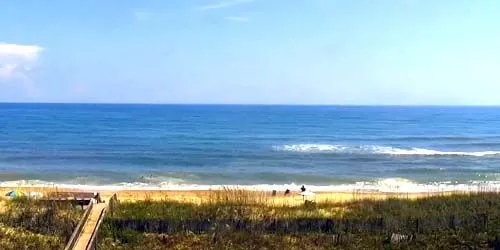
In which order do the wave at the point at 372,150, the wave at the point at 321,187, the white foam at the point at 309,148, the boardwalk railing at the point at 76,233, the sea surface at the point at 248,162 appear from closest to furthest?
the boardwalk railing at the point at 76,233 → the wave at the point at 321,187 → the sea surface at the point at 248,162 → the wave at the point at 372,150 → the white foam at the point at 309,148

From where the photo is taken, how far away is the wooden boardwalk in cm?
1349

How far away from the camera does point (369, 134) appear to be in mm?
70625

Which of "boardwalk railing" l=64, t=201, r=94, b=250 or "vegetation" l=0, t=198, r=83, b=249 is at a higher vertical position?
"boardwalk railing" l=64, t=201, r=94, b=250

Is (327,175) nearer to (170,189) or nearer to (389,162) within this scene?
(389,162)

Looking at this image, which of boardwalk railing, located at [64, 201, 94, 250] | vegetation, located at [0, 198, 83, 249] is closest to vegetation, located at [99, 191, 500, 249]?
boardwalk railing, located at [64, 201, 94, 250]

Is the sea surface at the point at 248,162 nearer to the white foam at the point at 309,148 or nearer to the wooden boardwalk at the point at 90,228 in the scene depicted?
the white foam at the point at 309,148

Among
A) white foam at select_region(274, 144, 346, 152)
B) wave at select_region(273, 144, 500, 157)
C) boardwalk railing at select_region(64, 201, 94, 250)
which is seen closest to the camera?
boardwalk railing at select_region(64, 201, 94, 250)

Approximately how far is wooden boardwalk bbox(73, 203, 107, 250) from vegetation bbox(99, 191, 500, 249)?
316 millimetres

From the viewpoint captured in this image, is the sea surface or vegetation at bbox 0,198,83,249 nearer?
vegetation at bbox 0,198,83,249

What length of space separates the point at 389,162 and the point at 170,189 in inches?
730

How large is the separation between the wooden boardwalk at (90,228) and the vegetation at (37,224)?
446 mm

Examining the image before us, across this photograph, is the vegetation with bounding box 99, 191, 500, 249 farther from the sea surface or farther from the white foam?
the white foam

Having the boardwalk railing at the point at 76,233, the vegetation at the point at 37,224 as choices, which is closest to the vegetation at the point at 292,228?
the boardwalk railing at the point at 76,233

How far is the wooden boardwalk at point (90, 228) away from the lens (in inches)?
531
